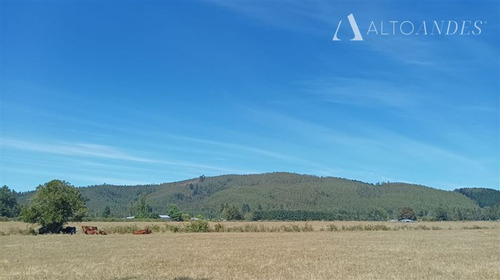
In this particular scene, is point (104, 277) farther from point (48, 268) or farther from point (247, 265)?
point (247, 265)

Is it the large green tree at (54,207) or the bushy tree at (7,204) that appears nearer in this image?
the large green tree at (54,207)

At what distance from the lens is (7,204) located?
143750 mm

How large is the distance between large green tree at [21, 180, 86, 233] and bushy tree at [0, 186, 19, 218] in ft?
301

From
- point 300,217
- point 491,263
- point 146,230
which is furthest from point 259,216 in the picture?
point 491,263

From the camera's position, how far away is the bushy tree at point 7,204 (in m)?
140

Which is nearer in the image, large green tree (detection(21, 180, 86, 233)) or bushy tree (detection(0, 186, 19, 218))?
large green tree (detection(21, 180, 86, 233))

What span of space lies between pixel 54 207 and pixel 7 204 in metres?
98.6

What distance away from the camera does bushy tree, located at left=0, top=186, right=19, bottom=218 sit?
460 ft

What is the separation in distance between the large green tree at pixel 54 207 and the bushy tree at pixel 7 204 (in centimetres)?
9160

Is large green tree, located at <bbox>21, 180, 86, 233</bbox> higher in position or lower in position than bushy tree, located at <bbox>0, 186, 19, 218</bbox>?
lower

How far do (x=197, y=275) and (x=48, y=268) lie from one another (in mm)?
8566

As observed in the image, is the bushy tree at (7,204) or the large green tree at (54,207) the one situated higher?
the bushy tree at (7,204)

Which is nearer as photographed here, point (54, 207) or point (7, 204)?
point (54, 207)

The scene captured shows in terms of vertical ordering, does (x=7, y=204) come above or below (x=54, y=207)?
above
